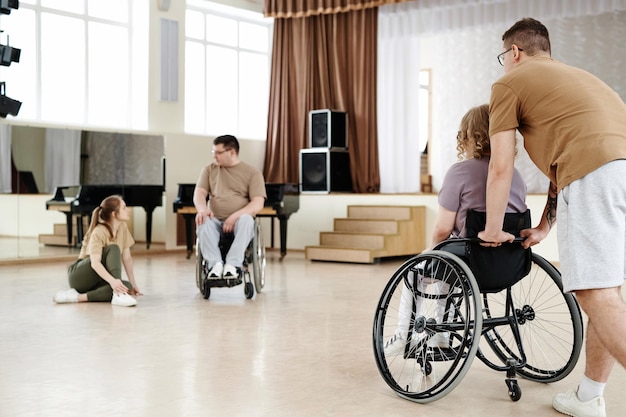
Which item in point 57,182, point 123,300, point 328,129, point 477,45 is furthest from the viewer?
point 477,45

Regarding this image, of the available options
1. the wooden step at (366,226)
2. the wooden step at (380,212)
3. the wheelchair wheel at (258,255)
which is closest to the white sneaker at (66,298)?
the wheelchair wheel at (258,255)

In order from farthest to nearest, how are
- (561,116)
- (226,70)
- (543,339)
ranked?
(226,70) < (543,339) < (561,116)

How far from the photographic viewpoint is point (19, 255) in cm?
749

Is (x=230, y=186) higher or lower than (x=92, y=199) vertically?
higher

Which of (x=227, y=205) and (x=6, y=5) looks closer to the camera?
(x=227, y=205)

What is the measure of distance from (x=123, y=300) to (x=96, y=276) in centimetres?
26

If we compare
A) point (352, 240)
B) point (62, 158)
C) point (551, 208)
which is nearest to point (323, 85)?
point (352, 240)

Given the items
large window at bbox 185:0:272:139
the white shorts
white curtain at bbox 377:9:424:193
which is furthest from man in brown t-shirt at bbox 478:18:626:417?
large window at bbox 185:0:272:139

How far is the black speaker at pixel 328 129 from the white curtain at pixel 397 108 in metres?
0.44

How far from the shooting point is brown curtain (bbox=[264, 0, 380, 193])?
925cm

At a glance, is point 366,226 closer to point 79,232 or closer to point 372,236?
point 372,236

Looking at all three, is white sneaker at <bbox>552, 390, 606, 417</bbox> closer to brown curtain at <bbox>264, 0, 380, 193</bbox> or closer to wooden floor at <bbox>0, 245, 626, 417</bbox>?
wooden floor at <bbox>0, 245, 626, 417</bbox>

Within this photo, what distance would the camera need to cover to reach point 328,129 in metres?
9.11

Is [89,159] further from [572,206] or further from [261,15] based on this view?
[572,206]
